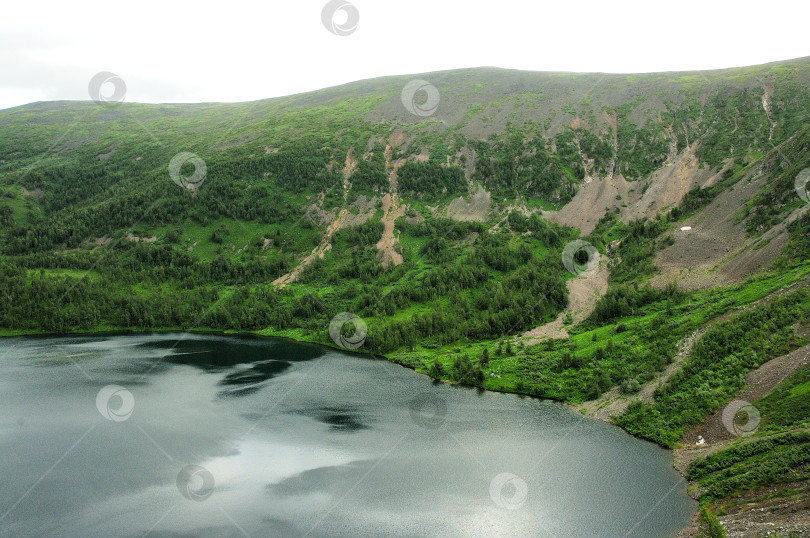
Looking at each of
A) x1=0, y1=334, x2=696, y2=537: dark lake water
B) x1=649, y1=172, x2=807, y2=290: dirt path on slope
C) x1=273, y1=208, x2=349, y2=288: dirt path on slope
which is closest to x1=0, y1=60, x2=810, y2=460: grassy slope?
x1=273, y1=208, x2=349, y2=288: dirt path on slope

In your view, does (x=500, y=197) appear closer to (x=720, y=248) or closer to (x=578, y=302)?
(x=578, y=302)

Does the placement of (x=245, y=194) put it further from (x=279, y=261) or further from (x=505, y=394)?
(x=505, y=394)

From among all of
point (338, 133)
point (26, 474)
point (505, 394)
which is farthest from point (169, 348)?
point (338, 133)

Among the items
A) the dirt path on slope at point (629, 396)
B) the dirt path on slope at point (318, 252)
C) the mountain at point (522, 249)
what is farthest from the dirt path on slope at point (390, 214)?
the dirt path on slope at point (629, 396)

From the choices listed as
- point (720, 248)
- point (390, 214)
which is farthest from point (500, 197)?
point (720, 248)

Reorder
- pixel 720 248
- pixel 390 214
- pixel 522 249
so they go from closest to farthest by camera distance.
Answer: pixel 720 248 → pixel 522 249 → pixel 390 214

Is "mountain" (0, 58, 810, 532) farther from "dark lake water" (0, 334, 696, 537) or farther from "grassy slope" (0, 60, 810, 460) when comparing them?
"dark lake water" (0, 334, 696, 537)

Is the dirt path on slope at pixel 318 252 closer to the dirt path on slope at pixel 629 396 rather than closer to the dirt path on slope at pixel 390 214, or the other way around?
the dirt path on slope at pixel 390 214
